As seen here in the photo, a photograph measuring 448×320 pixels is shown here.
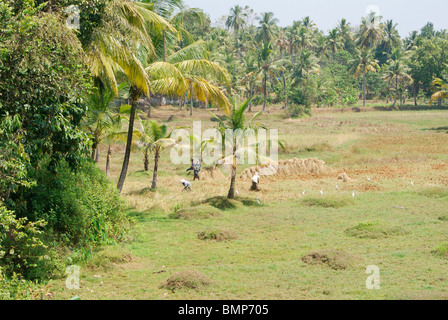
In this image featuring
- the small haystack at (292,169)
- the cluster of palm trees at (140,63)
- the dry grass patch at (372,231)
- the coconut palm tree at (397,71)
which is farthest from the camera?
the coconut palm tree at (397,71)

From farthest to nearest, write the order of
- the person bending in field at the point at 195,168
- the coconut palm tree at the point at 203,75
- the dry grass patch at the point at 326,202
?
1. the person bending in field at the point at 195,168
2. the dry grass patch at the point at 326,202
3. the coconut palm tree at the point at 203,75

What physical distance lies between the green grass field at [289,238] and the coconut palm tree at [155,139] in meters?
1.48

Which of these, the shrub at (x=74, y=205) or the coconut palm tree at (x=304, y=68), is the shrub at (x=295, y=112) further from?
the shrub at (x=74, y=205)

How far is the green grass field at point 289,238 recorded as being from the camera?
9.89 meters

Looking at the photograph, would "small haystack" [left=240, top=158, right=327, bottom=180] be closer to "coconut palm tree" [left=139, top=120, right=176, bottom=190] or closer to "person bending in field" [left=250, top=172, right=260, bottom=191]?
"person bending in field" [left=250, top=172, right=260, bottom=191]

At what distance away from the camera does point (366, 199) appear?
20.1 m

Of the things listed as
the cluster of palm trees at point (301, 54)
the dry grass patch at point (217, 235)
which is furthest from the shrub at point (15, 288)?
the cluster of palm trees at point (301, 54)

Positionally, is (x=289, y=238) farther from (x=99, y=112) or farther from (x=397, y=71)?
(x=397, y=71)

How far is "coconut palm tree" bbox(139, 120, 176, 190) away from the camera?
22.2 meters

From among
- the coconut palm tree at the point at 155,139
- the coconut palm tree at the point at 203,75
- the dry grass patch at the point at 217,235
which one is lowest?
the dry grass patch at the point at 217,235

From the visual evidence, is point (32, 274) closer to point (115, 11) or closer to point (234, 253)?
point (234, 253)

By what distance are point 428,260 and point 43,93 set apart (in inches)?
387
